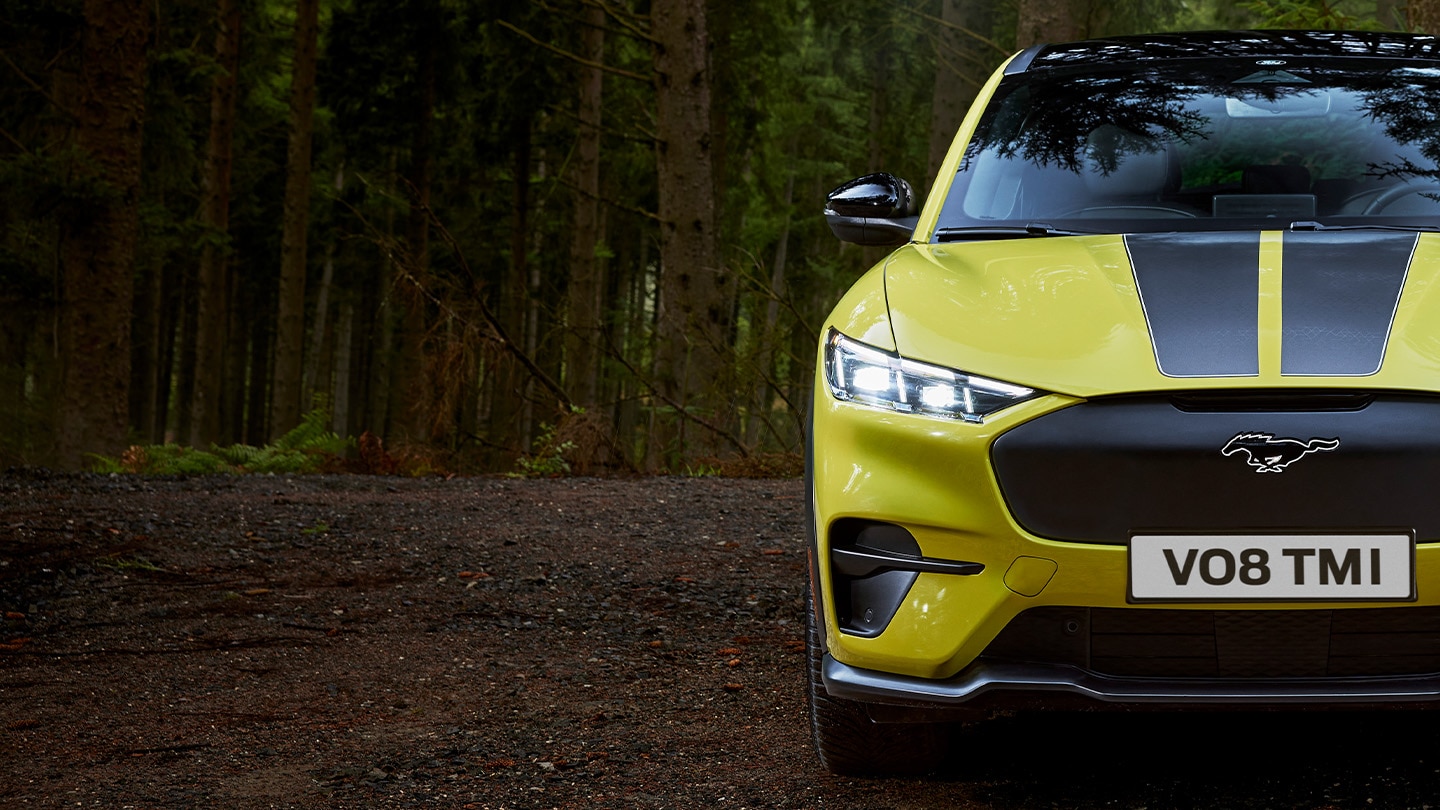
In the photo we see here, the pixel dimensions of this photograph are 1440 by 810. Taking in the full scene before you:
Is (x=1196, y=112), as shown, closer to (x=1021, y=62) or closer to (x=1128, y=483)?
(x=1021, y=62)

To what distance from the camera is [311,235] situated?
1185 inches

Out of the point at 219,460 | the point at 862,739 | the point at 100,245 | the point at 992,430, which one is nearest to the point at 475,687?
the point at 862,739

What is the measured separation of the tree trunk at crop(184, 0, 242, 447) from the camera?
2162 centimetres

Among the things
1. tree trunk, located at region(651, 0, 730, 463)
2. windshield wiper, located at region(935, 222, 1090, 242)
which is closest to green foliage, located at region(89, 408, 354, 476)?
tree trunk, located at region(651, 0, 730, 463)

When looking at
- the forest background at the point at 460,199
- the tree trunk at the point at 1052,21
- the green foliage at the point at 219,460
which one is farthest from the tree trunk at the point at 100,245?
the tree trunk at the point at 1052,21

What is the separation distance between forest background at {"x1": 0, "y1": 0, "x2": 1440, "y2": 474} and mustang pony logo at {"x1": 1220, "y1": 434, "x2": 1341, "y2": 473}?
772 cm

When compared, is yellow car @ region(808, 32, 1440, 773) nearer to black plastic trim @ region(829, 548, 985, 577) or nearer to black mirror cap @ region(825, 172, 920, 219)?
black plastic trim @ region(829, 548, 985, 577)

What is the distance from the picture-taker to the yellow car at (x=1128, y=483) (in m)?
2.39

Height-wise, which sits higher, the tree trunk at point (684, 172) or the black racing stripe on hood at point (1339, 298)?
the tree trunk at point (684, 172)

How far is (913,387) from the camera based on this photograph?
8.80 feet

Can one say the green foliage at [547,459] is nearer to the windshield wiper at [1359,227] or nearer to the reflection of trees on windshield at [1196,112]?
the reflection of trees on windshield at [1196,112]

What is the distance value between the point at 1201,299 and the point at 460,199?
1090 inches

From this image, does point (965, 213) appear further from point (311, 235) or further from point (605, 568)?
point (311, 235)

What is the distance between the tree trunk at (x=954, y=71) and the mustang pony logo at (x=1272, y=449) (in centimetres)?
1183
